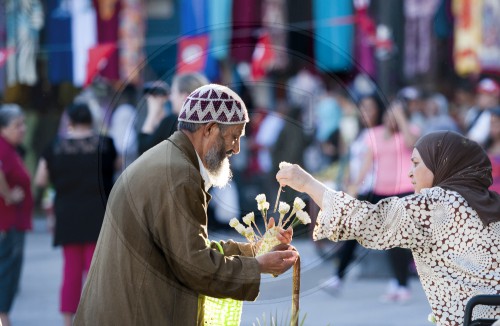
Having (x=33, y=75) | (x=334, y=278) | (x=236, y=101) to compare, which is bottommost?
(x=334, y=278)

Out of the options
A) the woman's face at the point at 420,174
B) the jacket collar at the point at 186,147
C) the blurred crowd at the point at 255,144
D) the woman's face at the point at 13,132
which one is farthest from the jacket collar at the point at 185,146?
the woman's face at the point at 13,132

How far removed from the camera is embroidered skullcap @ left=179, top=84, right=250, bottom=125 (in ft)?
13.2

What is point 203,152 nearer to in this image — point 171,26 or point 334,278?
point 334,278

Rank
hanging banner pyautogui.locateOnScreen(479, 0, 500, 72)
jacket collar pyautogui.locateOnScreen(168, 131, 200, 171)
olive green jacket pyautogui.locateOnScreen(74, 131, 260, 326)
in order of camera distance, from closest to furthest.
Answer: olive green jacket pyautogui.locateOnScreen(74, 131, 260, 326) < jacket collar pyautogui.locateOnScreen(168, 131, 200, 171) < hanging banner pyautogui.locateOnScreen(479, 0, 500, 72)

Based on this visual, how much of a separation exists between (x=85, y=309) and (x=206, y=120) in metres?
0.86

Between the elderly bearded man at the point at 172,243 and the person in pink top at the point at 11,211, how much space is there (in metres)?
4.04

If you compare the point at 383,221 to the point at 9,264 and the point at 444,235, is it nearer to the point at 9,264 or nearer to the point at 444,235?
the point at 444,235

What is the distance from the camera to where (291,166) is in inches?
167

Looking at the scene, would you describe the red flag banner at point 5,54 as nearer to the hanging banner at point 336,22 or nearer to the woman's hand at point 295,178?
the hanging banner at point 336,22

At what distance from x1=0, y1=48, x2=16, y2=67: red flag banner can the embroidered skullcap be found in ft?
37.0

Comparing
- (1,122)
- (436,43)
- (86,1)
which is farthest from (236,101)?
(436,43)

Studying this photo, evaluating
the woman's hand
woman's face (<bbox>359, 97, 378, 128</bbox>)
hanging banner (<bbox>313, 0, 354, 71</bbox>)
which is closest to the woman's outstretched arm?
the woman's hand

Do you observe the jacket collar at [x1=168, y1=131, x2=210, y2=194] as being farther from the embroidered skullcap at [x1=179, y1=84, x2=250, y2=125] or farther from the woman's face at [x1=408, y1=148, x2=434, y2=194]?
the woman's face at [x1=408, y1=148, x2=434, y2=194]

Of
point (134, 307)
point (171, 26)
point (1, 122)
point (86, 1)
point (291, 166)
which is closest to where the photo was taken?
point (134, 307)
